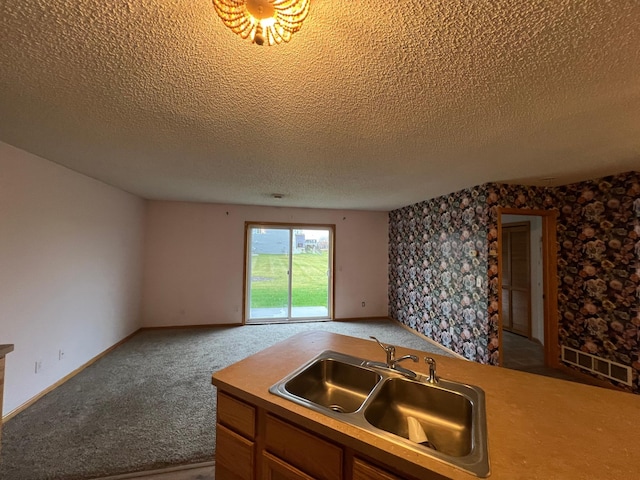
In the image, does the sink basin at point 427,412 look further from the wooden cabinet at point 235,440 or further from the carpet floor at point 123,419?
the carpet floor at point 123,419

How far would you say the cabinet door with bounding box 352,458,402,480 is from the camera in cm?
86

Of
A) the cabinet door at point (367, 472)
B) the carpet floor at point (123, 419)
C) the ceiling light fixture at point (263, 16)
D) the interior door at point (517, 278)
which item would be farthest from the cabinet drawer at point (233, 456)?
the interior door at point (517, 278)

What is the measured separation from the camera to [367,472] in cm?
89

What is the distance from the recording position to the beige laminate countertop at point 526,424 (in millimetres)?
774

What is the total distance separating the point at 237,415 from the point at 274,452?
0.79ft

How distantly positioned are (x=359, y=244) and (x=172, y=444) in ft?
14.2

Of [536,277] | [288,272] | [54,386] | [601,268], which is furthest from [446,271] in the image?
[54,386]

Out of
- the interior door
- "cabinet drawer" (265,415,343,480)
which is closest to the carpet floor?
"cabinet drawer" (265,415,343,480)

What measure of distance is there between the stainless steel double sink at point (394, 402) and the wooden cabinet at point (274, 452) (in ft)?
0.34

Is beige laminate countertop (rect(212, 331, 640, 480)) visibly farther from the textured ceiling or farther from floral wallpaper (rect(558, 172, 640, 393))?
floral wallpaper (rect(558, 172, 640, 393))

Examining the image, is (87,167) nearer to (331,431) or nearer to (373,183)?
(373,183)

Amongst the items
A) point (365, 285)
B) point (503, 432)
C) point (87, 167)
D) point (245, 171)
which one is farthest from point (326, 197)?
point (503, 432)

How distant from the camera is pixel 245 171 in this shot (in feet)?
9.25

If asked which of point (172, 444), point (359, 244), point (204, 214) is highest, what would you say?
point (204, 214)
